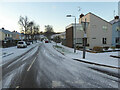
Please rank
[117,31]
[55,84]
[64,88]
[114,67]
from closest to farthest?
[64,88] → [55,84] → [114,67] → [117,31]

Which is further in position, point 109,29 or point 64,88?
point 109,29

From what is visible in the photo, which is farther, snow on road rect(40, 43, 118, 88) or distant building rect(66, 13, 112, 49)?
distant building rect(66, 13, 112, 49)

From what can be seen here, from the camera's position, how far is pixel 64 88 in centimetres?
409

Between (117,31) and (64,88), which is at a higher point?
(117,31)

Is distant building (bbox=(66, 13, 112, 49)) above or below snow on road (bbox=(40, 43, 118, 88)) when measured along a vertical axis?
above

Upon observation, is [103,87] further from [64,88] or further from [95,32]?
[95,32]

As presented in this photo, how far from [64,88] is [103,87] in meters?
2.04

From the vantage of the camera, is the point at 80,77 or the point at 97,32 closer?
the point at 80,77

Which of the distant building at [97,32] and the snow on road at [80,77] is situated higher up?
the distant building at [97,32]

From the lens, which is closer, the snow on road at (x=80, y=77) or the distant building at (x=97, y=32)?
the snow on road at (x=80, y=77)

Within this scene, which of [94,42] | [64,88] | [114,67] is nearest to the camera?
[64,88]

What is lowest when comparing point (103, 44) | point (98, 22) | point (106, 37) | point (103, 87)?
point (103, 87)

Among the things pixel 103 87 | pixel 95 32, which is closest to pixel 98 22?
pixel 95 32

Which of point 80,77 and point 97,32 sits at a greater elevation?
point 97,32
